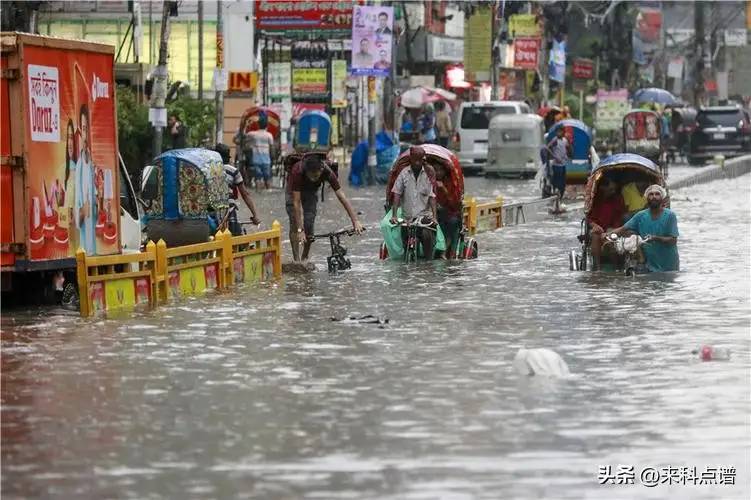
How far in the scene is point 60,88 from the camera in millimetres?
17641

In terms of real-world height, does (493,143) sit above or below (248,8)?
below

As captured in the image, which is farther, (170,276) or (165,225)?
(165,225)

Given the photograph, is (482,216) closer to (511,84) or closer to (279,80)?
(279,80)

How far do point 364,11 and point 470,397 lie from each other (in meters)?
32.3

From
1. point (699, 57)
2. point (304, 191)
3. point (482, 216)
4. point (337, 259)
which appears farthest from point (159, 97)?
point (699, 57)

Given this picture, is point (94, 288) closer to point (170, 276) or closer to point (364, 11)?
point (170, 276)

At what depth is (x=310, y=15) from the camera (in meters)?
50.9

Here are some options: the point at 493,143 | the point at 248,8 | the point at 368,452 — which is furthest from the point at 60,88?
the point at 248,8

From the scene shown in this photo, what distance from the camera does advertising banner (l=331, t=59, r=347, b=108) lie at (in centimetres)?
5931

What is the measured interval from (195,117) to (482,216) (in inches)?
555

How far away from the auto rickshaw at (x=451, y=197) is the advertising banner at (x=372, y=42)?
65.5ft

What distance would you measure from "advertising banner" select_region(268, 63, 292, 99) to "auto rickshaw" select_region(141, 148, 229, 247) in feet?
109

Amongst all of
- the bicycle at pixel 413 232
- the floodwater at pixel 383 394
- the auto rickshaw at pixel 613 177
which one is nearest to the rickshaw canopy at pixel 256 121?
the bicycle at pixel 413 232

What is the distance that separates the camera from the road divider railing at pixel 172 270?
57.0 feet
